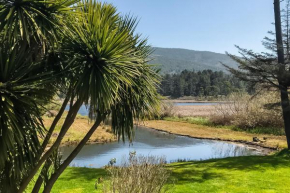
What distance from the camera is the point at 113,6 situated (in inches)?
190

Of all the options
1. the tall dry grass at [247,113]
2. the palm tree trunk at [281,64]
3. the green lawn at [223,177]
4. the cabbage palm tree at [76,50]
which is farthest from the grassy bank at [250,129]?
the cabbage palm tree at [76,50]

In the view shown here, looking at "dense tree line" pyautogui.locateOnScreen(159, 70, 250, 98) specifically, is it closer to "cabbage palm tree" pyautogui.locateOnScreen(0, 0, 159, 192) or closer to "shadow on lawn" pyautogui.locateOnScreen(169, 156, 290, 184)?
"shadow on lawn" pyautogui.locateOnScreen(169, 156, 290, 184)

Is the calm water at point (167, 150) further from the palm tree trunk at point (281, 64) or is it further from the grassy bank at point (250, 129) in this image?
the grassy bank at point (250, 129)

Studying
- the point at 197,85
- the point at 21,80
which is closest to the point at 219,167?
the point at 21,80

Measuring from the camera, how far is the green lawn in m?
7.34

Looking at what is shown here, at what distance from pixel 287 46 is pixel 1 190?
12933 millimetres

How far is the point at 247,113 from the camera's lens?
1057 inches

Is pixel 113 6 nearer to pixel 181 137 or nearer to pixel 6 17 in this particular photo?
pixel 6 17

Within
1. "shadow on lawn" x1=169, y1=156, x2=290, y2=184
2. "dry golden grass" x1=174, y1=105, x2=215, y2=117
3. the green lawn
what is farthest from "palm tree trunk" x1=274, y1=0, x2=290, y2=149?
"dry golden grass" x1=174, y1=105, x2=215, y2=117

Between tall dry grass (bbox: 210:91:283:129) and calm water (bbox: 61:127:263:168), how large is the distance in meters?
6.78

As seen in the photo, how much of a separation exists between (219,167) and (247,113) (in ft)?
61.1

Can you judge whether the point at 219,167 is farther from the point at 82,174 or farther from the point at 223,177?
the point at 82,174

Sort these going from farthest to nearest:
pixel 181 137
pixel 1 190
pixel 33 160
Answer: pixel 181 137 → pixel 1 190 → pixel 33 160

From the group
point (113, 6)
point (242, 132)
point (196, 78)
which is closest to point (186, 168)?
point (113, 6)
